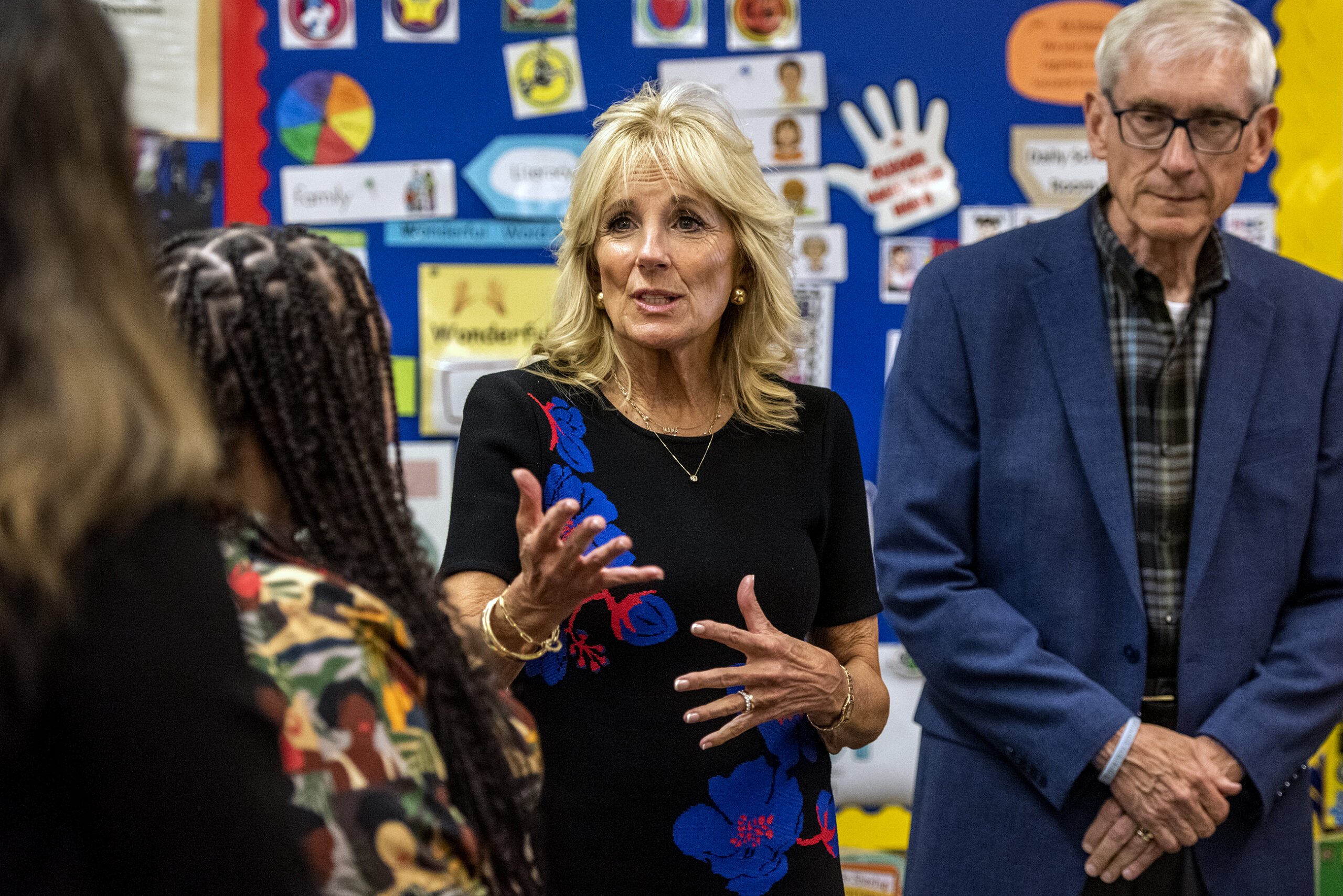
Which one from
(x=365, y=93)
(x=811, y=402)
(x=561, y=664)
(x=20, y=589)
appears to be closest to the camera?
(x=20, y=589)

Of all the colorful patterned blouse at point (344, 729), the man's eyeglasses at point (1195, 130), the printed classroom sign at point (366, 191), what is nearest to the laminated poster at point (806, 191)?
the printed classroom sign at point (366, 191)

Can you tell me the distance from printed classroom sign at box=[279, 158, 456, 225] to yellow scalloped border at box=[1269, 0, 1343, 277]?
5.91ft

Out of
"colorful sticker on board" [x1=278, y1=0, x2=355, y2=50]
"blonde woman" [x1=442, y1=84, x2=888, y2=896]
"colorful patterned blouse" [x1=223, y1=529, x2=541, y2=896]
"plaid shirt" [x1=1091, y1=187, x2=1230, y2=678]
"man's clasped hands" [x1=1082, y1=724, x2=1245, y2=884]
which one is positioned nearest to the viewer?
"colorful patterned blouse" [x1=223, y1=529, x2=541, y2=896]

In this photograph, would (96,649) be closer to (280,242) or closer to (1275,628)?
(280,242)

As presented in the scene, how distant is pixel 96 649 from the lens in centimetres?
58

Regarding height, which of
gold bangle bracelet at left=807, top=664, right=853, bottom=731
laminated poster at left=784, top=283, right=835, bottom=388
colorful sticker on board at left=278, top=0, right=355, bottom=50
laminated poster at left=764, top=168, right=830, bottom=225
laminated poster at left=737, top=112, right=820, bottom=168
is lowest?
gold bangle bracelet at left=807, top=664, right=853, bottom=731

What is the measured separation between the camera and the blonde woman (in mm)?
1424

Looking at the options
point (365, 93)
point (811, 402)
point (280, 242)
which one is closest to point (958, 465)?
point (811, 402)

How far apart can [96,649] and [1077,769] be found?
4.27ft

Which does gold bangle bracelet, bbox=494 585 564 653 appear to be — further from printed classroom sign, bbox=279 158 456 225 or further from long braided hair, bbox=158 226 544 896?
printed classroom sign, bbox=279 158 456 225

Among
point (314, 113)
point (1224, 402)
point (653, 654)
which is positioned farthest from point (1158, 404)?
point (314, 113)

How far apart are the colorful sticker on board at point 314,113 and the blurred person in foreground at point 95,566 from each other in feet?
6.36

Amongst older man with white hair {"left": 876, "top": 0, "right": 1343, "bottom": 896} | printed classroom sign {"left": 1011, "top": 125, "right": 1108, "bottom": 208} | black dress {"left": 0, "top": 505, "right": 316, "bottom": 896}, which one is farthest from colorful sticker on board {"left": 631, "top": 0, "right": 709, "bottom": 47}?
black dress {"left": 0, "top": 505, "right": 316, "bottom": 896}

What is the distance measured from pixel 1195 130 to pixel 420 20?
1.57 m
